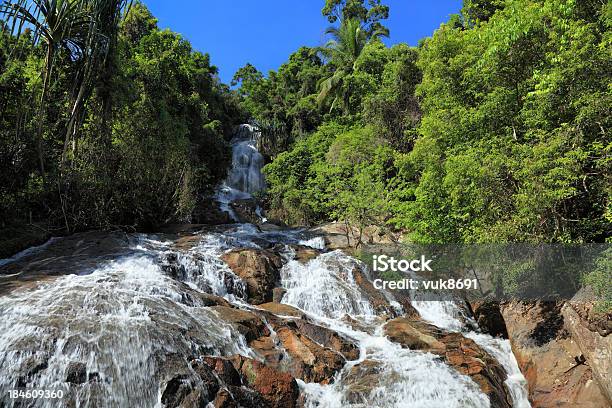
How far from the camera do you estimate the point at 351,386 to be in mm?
6422

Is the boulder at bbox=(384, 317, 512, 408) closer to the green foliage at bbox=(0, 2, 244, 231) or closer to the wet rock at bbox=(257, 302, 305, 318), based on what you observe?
the wet rock at bbox=(257, 302, 305, 318)

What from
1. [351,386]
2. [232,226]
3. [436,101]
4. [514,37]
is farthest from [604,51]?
[232,226]

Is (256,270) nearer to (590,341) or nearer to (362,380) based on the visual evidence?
(362,380)

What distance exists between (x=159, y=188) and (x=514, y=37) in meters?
12.5

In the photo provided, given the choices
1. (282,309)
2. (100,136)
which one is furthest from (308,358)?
(100,136)

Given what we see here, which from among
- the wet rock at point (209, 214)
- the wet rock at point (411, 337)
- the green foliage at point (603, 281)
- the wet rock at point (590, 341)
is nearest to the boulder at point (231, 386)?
the wet rock at point (411, 337)

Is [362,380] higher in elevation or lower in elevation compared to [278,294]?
lower

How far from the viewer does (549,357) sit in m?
7.35

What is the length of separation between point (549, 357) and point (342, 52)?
72.6 ft

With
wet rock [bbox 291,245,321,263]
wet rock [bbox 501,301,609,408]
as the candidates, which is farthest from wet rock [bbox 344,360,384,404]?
wet rock [bbox 291,245,321,263]

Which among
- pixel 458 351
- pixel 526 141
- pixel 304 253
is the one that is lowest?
pixel 458 351

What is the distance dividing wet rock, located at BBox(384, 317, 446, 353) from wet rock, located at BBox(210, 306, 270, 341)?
2585mm

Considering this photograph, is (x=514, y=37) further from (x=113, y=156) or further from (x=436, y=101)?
Result: (x=113, y=156)

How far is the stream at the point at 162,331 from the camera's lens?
548 centimetres
